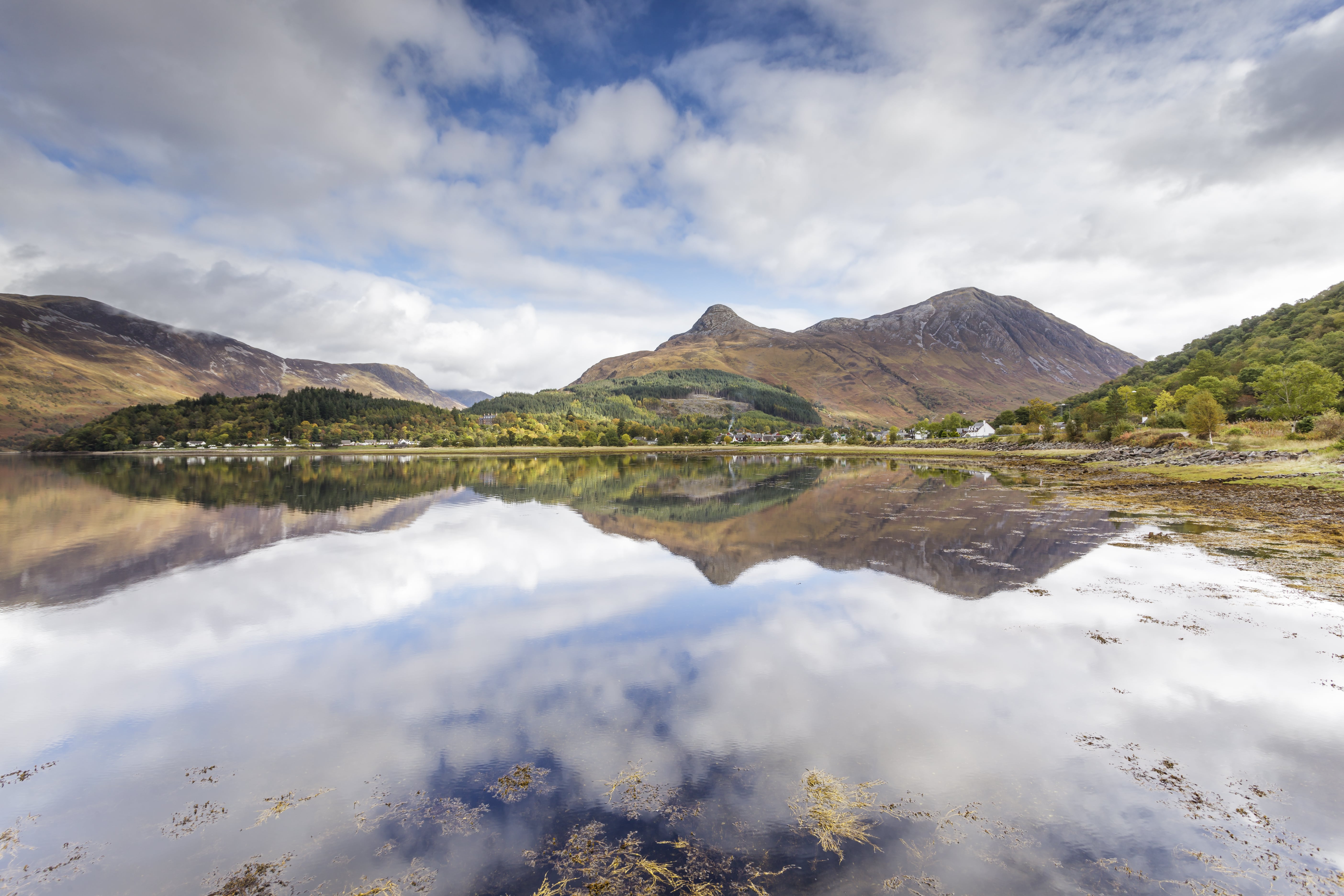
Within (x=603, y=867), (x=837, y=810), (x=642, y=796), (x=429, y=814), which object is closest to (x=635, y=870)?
(x=603, y=867)

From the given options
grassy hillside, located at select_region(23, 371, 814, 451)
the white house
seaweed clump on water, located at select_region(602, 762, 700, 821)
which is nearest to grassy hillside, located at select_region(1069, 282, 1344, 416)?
the white house

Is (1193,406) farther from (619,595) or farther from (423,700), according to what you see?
(423,700)

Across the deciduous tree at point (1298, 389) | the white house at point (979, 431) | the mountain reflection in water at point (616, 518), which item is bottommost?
the mountain reflection in water at point (616, 518)

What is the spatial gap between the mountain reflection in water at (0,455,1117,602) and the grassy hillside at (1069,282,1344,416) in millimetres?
56719

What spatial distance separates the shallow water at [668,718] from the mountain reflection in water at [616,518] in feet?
1.64

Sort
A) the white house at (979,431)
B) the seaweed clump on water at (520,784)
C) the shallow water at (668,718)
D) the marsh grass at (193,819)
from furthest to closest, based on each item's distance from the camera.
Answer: the white house at (979,431)
the seaweed clump on water at (520,784)
the marsh grass at (193,819)
the shallow water at (668,718)

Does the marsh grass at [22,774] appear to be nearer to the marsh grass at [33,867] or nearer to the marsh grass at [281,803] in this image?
the marsh grass at [33,867]

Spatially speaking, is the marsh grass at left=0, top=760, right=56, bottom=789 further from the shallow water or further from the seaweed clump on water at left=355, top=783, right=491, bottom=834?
the seaweed clump on water at left=355, top=783, right=491, bottom=834

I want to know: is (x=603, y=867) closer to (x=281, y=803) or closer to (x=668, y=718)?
(x=668, y=718)

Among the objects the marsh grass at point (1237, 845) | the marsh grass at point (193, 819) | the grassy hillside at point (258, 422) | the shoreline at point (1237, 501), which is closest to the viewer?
the marsh grass at point (1237, 845)

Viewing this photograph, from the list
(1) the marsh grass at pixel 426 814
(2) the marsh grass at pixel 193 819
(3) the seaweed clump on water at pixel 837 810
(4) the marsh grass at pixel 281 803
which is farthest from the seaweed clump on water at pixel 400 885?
(3) the seaweed clump on water at pixel 837 810

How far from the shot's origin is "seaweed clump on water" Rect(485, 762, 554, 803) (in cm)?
652

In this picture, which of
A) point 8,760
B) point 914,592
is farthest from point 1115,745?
point 8,760

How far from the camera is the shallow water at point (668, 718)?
5469mm
